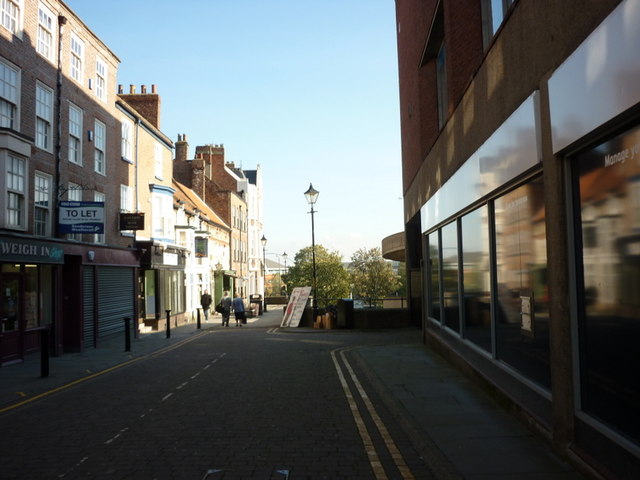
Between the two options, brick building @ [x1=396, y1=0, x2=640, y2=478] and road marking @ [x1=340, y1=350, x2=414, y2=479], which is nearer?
brick building @ [x1=396, y1=0, x2=640, y2=478]

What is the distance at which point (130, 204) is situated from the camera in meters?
24.7

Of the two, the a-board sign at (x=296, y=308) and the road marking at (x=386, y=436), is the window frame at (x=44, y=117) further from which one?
the a-board sign at (x=296, y=308)

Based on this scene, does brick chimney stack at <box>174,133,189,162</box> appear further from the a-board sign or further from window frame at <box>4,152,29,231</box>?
window frame at <box>4,152,29,231</box>

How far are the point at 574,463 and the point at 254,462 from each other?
3265mm

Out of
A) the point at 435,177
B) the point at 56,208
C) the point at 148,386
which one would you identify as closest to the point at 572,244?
the point at 148,386

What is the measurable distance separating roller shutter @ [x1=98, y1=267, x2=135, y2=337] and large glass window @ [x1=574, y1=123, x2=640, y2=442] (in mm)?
18799

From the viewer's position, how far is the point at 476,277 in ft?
35.0

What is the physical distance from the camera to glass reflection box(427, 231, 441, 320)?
1570cm

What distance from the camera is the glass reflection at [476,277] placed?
32.3 feet

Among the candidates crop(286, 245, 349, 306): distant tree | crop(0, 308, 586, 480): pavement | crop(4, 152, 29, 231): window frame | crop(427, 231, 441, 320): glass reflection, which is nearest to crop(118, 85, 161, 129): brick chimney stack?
crop(4, 152, 29, 231): window frame

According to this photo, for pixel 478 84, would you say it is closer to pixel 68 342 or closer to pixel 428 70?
pixel 428 70

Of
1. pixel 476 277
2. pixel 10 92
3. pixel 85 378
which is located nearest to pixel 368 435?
pixel 476 277

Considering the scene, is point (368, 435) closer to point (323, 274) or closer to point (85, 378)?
point (85, 378)

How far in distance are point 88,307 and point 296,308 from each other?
38.3 ft
